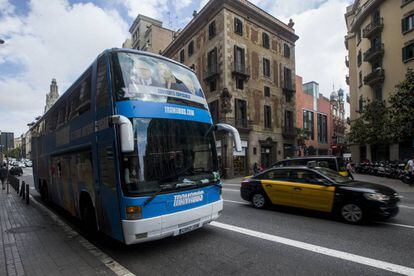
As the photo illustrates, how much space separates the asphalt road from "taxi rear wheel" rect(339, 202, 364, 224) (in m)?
0.22

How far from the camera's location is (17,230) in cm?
677

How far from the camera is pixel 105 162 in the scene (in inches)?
195

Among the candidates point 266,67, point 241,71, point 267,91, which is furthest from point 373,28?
point 241,71

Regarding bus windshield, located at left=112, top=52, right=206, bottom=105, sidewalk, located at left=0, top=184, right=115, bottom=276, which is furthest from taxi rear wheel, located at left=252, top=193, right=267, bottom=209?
sidewalk, located at left=0, top=184, right=115, bottom=276

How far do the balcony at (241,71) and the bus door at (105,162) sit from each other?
2247 cm

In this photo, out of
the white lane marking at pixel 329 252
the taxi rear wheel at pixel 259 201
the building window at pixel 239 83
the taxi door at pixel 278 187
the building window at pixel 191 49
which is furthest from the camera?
the building window at pixel 191 49

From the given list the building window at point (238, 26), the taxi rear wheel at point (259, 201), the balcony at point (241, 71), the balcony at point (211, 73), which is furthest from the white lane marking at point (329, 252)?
the building window at point (238, 26)

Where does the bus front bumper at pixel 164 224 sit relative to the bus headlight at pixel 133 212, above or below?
below

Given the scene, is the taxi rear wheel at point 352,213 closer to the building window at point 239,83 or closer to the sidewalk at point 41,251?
the sidewalk at point 41,251

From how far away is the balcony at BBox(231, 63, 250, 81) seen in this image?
2680cm

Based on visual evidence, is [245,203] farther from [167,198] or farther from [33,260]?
[33,260]

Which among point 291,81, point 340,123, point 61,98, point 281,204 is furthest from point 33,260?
point 340,123

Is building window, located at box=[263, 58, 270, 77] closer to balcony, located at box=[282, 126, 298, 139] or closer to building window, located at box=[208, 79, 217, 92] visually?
building window, located at box=[208, 79, 217, 92]

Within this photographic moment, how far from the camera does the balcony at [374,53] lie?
27.7 meters
